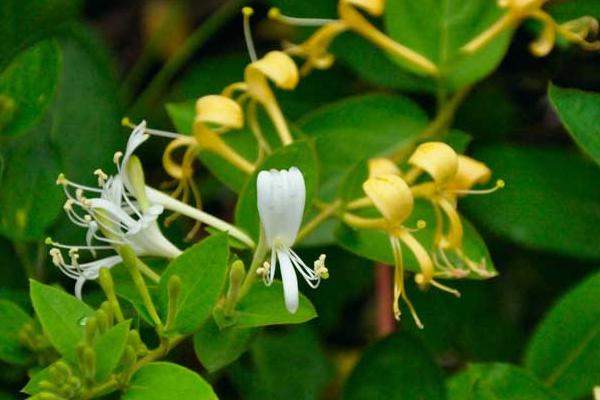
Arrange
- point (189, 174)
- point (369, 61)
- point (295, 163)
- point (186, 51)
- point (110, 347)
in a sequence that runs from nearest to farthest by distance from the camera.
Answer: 1. point (110, 347)
2. point (295, 163)
3. point (189, 174)
4. point (369, 61)
5. point (186, 51)

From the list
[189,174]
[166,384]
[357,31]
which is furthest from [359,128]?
[166,384]

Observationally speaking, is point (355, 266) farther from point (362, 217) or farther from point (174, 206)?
point (174, 206)

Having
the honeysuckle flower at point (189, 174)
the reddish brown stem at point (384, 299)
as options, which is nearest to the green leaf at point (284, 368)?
the reddish brown stem at point (384, 299)

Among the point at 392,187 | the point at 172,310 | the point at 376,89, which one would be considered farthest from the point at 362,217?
the point at 376,89

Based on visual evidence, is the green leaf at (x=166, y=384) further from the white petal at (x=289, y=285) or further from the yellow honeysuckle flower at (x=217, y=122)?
the yellow honeysuckle flower at (x=217, y=122)

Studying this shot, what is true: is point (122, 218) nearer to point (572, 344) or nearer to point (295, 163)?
point (295, 163)
